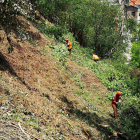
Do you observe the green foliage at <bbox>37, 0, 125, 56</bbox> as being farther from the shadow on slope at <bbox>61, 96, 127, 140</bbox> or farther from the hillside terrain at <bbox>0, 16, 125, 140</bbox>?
the shadow on slope at <bbox>61, 96, 127, 140</bbox>

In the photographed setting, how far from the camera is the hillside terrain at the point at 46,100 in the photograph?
18.4 ft

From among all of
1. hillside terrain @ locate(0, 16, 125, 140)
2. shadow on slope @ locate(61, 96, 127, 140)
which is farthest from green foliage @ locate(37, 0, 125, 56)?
shadow on slope @ locate(61, 96, 127, 140)

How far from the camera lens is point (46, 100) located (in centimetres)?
787

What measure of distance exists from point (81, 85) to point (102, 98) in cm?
169

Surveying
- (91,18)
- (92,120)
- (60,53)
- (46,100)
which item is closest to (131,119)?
(92,120)

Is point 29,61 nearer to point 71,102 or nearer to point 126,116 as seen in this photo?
point 71,102

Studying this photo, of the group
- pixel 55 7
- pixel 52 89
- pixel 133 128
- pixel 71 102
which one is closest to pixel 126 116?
pixel 133 128

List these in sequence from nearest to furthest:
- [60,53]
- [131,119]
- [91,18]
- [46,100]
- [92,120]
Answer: [46,100] < [92,120] < [131,119] < [60,53] < [91,18]

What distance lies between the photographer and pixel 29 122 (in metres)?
5.64

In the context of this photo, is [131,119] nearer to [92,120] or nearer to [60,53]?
[92,120]

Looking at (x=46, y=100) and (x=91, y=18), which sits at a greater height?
(x=91, y=18)

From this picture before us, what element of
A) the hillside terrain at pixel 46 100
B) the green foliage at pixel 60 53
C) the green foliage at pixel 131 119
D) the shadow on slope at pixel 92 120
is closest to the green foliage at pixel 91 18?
the green foliage at pixel 60 53

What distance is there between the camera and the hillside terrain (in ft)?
18.4

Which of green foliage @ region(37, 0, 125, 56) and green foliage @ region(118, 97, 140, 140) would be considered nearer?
green foliage @ region(118, 97, 140, 140)
